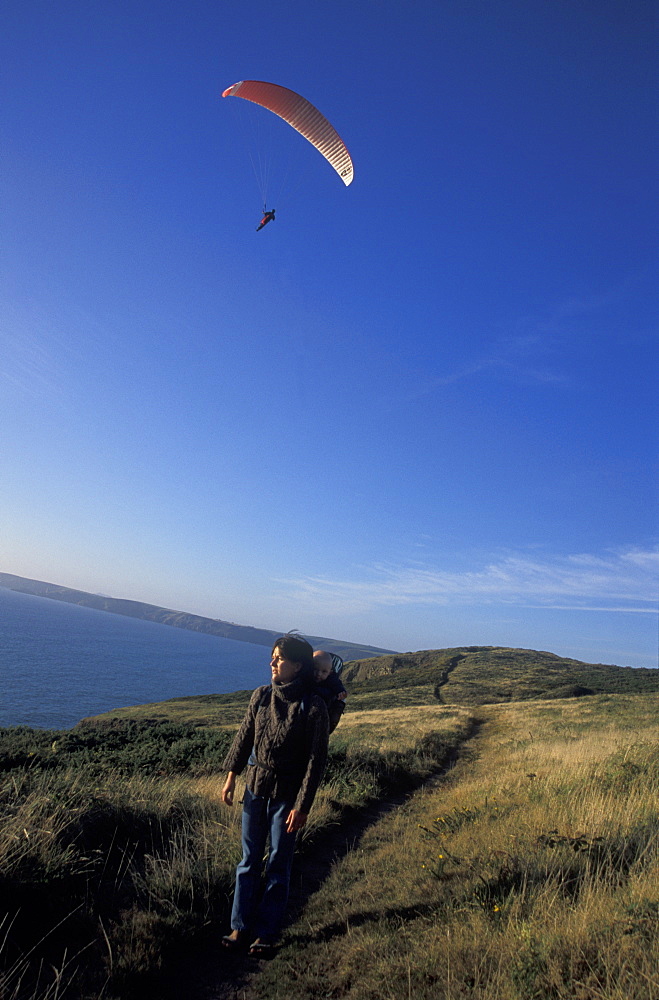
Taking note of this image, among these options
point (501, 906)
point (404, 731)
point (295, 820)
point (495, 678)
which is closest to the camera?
point (501, 906)

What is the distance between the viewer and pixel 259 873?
12.7 feet

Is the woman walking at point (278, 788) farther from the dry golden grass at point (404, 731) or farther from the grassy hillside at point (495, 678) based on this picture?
the grassy hillside at point (495, 678)

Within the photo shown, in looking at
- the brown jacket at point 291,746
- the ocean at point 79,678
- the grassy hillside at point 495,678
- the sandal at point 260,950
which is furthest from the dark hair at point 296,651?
the ocean at point 79,678

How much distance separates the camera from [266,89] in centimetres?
1692

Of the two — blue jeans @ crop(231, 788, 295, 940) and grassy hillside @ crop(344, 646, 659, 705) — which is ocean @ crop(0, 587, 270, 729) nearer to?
grassy hillside @ crop(344, 646, 659, 705)

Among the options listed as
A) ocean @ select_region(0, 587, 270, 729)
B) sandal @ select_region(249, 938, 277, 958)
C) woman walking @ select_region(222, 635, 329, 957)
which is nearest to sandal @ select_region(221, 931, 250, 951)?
woman walking @ select_region(222, 635, 329, 957)

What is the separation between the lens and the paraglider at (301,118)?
16.9 m

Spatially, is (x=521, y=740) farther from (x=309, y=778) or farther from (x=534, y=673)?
(x=534, y=673)

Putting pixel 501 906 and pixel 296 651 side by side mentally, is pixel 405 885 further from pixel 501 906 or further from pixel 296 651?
pixel 296 651

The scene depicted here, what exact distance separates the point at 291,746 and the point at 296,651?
72cm

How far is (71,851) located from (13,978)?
4.87 feet

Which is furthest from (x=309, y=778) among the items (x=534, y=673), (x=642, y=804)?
(x=534, y=673)

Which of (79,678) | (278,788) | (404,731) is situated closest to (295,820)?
(278,788)

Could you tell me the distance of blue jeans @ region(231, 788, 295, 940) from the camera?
12.5 ft
